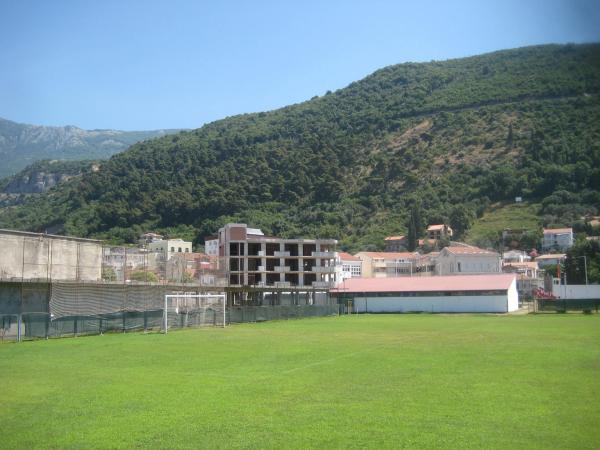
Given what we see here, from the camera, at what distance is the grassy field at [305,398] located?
447 inches

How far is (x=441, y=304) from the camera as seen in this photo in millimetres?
84438

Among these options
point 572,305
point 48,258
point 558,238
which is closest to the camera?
point 48,258

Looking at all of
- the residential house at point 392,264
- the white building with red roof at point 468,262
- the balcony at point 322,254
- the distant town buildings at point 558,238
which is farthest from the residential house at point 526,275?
the balcony at point 322,254

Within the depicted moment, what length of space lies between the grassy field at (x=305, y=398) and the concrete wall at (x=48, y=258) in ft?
63.6

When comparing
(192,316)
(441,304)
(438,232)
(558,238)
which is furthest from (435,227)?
(192,316)

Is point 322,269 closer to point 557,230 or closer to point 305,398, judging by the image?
point 557,230

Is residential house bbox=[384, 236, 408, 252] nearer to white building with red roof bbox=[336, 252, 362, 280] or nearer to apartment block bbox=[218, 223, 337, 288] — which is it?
white building with red roof bbox=[336, 252, 362, 280]

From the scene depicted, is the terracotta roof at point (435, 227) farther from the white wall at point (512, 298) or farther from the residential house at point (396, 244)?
the white wall at point (512, 298)

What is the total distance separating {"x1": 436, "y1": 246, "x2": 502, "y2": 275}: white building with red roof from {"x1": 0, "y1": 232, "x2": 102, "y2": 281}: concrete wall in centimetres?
8035

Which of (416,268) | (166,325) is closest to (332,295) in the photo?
(416,268)

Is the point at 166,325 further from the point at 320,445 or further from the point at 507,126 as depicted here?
the point at 507,126

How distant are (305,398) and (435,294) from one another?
238 feet

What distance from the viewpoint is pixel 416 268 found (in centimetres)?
13362

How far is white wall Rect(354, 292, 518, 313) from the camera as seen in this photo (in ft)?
264
